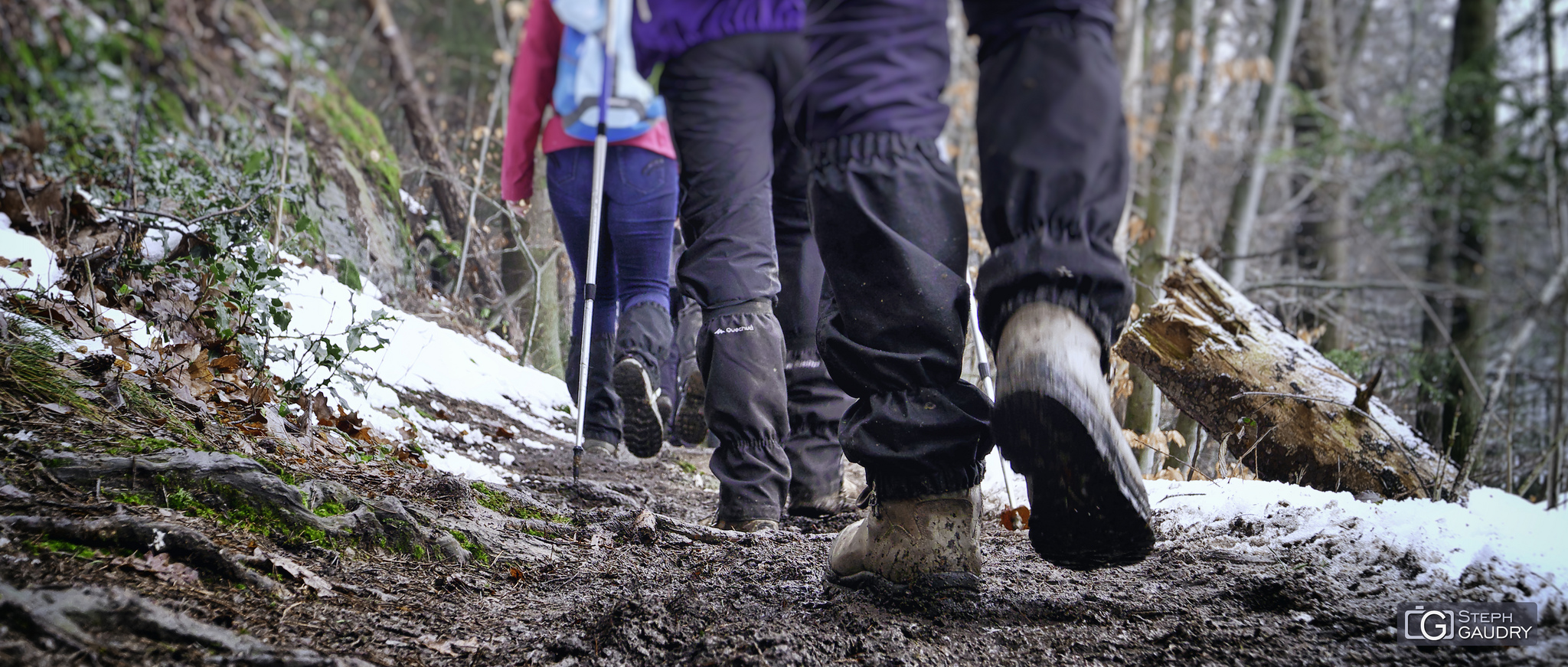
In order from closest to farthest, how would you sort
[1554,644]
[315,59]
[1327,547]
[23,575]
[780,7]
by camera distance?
[23,575]
[1554,644]
[1327,547]
[780,7]
[315,59]

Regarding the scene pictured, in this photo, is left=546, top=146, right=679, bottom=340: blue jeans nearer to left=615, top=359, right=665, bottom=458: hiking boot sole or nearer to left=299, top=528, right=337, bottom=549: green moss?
left=615, top=359, right=665, bottom=458: hiking boot sole

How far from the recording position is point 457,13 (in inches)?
412

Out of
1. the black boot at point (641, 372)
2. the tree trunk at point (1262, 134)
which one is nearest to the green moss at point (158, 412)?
the black boot at point (641, 372)

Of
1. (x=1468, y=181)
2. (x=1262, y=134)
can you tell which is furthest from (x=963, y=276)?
(x=1468, y=181)

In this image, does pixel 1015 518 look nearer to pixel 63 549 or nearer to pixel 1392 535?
pixel 1392 535

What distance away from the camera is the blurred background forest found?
3764mm

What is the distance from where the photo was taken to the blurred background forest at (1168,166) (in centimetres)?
376

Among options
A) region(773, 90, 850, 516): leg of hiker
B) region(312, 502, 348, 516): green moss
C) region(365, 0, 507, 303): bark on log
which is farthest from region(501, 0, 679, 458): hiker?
region(312, 502, 348, 516): green moss

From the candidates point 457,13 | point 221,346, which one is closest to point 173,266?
point 221,346

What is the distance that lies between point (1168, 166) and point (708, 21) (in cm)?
540

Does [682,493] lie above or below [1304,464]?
below

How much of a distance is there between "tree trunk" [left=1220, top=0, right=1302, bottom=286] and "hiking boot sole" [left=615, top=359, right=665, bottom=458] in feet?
17.8

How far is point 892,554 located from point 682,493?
210 cm

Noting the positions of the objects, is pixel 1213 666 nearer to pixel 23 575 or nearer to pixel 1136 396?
pixel 23 575
